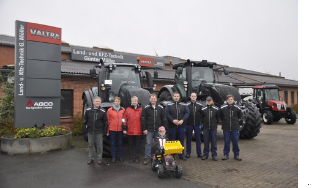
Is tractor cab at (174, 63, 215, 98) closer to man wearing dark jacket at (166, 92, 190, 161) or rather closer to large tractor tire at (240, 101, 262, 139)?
large tractor tire at (240, 101, 262, 139)

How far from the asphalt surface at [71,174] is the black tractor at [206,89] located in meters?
4.16

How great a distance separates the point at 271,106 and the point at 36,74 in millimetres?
13119

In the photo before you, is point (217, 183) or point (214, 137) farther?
point (214, 137)

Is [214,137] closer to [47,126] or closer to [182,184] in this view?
[182,184]

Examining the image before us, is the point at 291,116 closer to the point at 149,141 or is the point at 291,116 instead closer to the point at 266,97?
the point at 266,97

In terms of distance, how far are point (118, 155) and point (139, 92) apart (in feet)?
5.84

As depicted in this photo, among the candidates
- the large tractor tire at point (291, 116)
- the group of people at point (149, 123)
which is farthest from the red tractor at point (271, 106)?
the group of people at point (149, 123)

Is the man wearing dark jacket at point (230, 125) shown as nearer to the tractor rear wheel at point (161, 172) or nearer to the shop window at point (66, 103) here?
the tractor rear wheel at point (161, 172)

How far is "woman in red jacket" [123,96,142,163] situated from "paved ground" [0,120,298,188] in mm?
410

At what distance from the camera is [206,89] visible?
892 cm

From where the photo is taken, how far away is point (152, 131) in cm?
600

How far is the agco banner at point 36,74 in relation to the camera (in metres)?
7.76

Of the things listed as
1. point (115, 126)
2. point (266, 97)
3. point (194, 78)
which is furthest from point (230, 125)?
point (266, 97)
